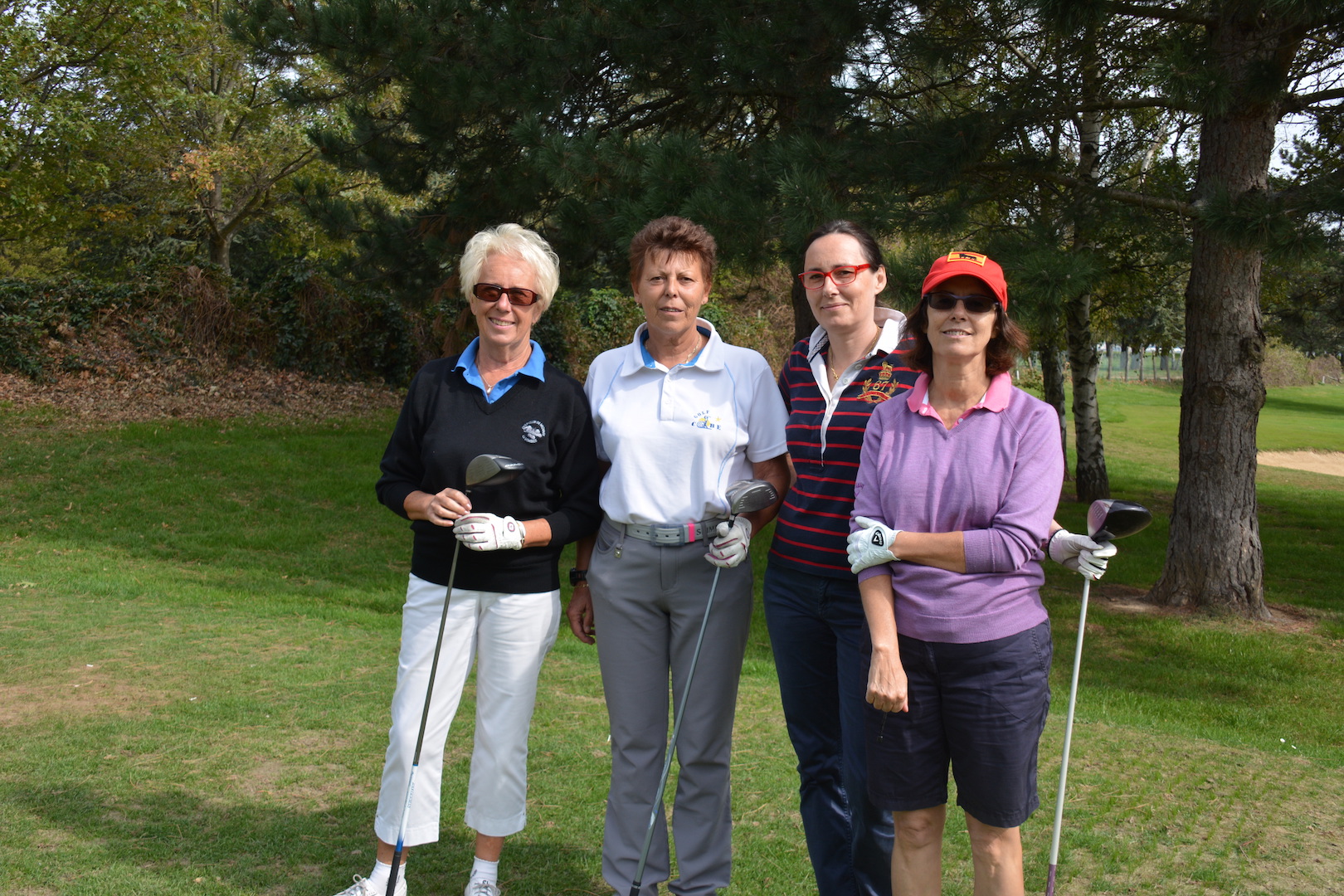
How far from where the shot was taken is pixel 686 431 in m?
2.93

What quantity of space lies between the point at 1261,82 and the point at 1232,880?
191 inches

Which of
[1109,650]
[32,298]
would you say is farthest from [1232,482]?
[32,298]

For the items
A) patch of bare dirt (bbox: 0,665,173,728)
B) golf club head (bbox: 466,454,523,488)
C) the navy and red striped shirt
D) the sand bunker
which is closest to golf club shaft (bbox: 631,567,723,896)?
the navy and red striped shirt

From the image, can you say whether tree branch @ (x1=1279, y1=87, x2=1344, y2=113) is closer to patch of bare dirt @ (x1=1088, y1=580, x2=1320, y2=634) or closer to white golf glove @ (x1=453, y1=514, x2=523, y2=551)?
patch of bare dirt @ (x1=1088, y1=580, x2=1320, y2=634)


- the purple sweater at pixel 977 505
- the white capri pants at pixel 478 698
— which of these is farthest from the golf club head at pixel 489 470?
the purple sweater at pixel 977 505

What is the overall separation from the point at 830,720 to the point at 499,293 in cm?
152

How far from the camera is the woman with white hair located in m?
3.03

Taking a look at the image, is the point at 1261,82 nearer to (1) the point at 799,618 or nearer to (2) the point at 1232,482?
(2) the point at 1232,482

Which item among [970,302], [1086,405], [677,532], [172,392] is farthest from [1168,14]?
[172,392]

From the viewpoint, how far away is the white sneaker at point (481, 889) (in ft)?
10.1

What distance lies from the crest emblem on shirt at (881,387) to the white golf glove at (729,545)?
1.57 feet

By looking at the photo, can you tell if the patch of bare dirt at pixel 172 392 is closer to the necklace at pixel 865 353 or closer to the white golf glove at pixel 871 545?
the necklace at pixel 865 353

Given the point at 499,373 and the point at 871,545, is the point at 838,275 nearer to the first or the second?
the point at 871,545

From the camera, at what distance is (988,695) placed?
232 cm
